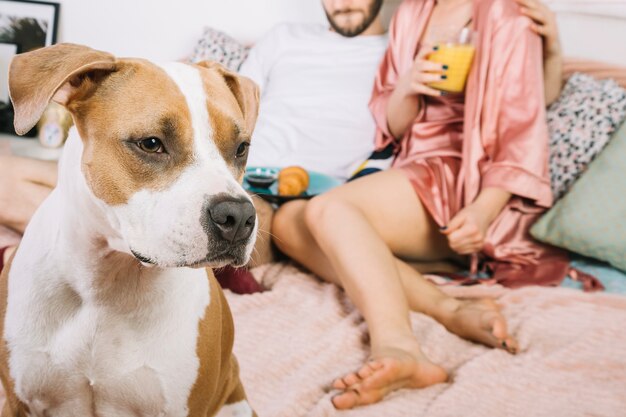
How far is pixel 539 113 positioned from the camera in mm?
1595

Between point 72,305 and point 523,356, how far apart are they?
0.90 m

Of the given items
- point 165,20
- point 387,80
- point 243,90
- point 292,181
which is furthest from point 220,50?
point 243,90

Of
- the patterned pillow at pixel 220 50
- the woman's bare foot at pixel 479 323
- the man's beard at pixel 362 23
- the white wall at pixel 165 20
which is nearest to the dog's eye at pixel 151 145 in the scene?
the woman's bare foot at pixel 479 323

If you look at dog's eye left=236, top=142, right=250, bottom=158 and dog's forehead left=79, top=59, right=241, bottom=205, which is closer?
dog's forehead left=79, top=59, right=241, bottom=205

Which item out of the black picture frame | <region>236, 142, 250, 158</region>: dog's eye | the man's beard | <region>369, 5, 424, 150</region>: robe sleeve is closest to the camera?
<region>236, 142, 250, 158</region>: dog's eye

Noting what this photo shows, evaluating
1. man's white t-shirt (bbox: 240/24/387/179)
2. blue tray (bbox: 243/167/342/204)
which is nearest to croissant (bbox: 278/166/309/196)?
blue tray (bbox: 243/167/342/204)

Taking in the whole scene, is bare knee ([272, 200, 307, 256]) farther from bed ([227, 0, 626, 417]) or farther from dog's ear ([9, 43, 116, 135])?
dog's ear ([9, 43, 116, 135])

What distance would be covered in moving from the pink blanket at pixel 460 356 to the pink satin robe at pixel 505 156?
15 cm

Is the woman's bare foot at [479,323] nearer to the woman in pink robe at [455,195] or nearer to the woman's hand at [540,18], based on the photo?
the woman in pink robe at [455,195]

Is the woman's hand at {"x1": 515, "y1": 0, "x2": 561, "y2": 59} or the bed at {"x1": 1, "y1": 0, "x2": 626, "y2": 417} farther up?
the woman's hand at {"x1": 515, "y1": 0, "x2": 561, "y2": 59}

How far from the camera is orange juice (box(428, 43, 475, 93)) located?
1.48 m

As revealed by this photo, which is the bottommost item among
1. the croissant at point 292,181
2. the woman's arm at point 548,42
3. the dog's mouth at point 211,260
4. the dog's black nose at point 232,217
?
the croissant at point 292,181

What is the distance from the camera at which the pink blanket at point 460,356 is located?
109 cm

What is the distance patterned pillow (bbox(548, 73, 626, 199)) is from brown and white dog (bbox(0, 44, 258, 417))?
3.68 ft
